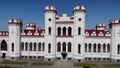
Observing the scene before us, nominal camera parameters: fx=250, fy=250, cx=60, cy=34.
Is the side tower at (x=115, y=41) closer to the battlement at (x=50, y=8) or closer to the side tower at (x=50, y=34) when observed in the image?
the side tower at (x=50, y=34)

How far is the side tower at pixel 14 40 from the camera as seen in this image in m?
66.6

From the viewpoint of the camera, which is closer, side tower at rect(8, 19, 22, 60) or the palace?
the palace

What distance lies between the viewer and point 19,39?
6744 centimetres

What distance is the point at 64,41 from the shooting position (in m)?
65.6

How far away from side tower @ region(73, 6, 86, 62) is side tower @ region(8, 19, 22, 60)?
15437 mm

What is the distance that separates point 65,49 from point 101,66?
13.7 m

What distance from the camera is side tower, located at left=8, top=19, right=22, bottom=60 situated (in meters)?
66.6

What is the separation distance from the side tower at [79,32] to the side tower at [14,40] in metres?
15.4

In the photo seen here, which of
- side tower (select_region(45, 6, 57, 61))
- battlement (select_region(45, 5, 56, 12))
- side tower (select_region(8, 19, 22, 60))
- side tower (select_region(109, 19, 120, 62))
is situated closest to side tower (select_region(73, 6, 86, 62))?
battlement (select_region(45, 5, 56, 12))

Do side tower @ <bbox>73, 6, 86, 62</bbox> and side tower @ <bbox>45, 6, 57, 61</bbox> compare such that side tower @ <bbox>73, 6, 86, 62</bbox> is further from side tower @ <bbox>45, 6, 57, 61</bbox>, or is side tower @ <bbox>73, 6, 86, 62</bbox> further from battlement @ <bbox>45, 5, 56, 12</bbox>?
side tower @ <bbox>45, 6, 57, 61</bbox>

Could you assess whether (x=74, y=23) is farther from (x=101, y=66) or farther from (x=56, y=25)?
(x=101, y=66)

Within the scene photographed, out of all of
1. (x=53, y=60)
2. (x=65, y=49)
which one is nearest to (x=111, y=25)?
(x=65, y=49)

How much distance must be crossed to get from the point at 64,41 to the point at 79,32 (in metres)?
4.83

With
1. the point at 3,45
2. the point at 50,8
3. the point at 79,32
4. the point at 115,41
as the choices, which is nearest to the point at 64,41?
the point at 79,32
